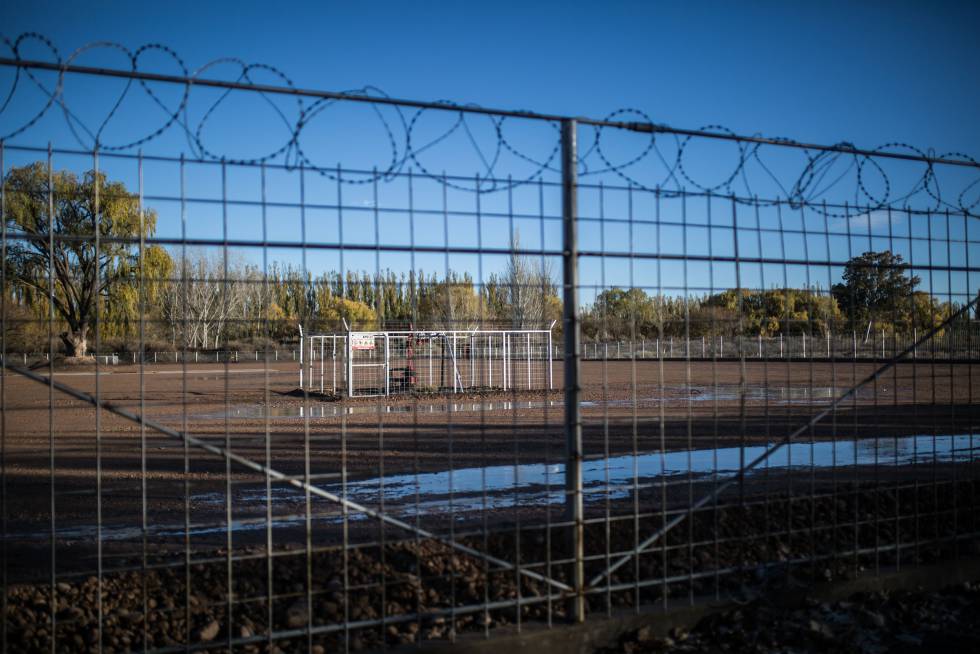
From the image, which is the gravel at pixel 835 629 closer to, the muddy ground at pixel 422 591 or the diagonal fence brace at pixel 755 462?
the muddy ground at pixel 422 591

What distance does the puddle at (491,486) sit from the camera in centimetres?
720

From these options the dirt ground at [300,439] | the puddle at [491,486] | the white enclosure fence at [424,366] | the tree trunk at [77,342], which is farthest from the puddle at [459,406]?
the tree trunk at [77,342]

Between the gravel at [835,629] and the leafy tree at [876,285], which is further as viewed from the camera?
the leafy tree at [876,285]

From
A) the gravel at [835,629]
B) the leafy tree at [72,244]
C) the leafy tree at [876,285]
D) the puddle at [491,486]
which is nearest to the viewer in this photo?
the leafy tree at [72,244]

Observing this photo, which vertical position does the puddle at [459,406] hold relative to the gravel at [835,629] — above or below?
above

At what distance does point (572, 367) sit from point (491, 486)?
522 centimetres

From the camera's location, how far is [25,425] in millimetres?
16547

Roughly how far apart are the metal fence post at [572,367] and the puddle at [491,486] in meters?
1.98

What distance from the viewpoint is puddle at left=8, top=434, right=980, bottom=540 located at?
23.6 feet

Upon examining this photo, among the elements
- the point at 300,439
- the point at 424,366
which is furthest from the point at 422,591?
the point at 424,366

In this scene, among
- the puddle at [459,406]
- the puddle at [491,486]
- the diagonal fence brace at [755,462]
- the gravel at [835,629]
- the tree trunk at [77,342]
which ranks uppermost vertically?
the tree trunk at [77,342]

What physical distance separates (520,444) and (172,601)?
8.76m

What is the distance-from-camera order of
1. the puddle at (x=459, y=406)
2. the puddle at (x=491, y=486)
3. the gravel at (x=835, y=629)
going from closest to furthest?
the gravel at (x=835, y=629), the puddle at (x=491, y=486), the puddle at (x=459, y=406)

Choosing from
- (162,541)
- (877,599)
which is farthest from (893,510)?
(162,541)
